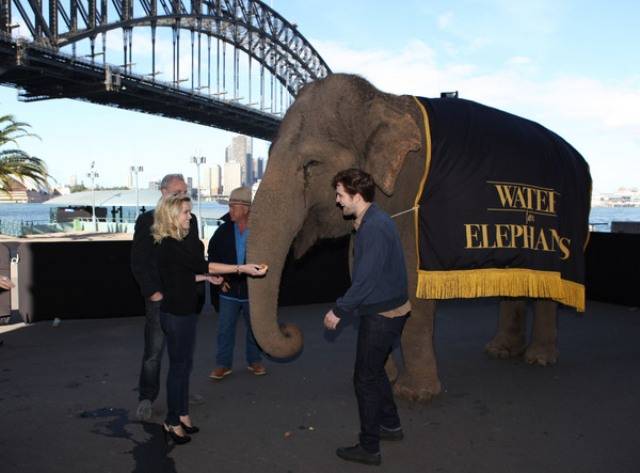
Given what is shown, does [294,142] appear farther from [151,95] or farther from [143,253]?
[151,95]

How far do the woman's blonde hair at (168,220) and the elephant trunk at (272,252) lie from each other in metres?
0.55

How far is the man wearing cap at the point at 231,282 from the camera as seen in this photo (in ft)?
18.9

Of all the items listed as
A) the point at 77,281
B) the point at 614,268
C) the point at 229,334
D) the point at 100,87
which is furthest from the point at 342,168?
the point at 100,87

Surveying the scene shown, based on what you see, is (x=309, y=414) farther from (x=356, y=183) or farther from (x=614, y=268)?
(x=614, y=268)

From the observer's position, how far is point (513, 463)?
12.6 ft

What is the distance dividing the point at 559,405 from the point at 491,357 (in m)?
1.59

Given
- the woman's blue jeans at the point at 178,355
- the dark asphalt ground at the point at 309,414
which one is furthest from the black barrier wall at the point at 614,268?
the woman's blue jeans at the point at 178,355

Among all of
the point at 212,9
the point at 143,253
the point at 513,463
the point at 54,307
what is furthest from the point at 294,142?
the point at 212,9

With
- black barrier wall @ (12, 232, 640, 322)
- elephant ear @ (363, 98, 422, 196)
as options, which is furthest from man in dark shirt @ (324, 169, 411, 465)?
black barrier wall @ (12, 232, 640, 322)

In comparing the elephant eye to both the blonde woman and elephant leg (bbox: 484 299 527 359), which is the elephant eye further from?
elephant leg (bbox: 484 299 527 359)

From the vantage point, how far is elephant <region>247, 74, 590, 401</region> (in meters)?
4.39

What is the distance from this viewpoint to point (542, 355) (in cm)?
630

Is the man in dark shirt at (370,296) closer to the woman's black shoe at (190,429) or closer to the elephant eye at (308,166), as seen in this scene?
the elephant eye at (308,166)

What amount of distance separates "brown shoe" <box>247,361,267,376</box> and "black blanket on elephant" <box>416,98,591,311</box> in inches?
79.4
